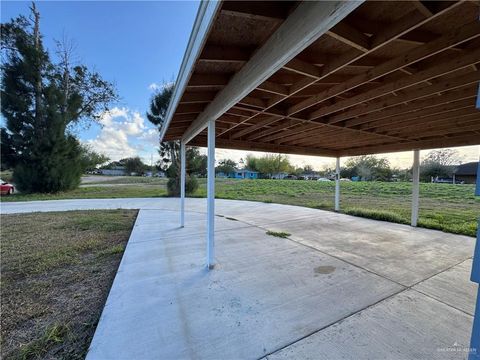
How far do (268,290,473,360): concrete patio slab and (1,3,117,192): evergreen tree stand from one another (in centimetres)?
1496

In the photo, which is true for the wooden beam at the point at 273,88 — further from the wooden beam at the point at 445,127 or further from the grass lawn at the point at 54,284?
the wooden beam at the point at 445,127

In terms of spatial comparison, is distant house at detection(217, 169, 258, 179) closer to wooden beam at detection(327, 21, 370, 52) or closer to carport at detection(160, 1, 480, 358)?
carport at detection(160, 1, 480, 358)

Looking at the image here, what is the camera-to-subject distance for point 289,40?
138cm

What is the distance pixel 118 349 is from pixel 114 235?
11.3ft

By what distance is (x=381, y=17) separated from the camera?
152 centimetres

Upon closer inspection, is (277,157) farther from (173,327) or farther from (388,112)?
(173,327)

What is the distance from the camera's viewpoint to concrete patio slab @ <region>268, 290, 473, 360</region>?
153cm

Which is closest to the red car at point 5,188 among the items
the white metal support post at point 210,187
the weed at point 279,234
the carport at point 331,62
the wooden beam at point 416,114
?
the carport at point 331,62

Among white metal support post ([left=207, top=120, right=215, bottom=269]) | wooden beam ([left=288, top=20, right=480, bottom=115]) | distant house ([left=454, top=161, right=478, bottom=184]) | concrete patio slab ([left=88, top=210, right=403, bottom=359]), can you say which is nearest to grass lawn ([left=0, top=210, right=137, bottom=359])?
concrete patio slab ([left=88, top=210, right=403, bottom=359])

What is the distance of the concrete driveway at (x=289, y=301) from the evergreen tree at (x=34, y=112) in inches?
455

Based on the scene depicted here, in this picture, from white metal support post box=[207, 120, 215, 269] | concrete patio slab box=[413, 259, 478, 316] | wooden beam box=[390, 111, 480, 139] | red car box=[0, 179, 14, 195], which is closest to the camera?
concrete patio slab box=[413, 259, 478, 316]

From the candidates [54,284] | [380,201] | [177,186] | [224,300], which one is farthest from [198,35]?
[380,201]

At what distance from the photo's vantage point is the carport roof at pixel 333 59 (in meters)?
1.36

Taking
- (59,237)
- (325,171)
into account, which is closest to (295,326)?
(59,237)
